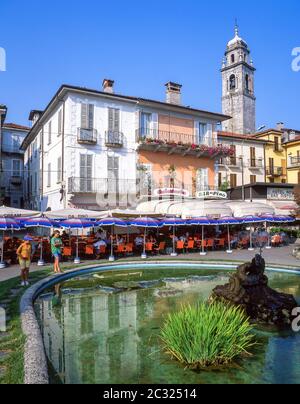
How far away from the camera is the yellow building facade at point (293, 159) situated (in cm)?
4716

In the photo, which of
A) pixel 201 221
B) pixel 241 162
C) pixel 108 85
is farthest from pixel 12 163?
pixel 201 221

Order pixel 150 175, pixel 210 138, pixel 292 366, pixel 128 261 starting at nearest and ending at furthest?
pixel 292 366, pixel 128 261, pixel 150 175, pixel 210 138

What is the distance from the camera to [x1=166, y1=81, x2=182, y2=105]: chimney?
34.2 metres

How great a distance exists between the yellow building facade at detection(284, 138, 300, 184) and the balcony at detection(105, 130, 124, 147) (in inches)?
1093

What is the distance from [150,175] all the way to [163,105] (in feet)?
19.6

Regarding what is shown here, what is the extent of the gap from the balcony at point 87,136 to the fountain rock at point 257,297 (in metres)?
19.4

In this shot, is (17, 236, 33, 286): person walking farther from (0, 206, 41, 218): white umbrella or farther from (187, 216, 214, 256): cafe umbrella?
(187, 216, 214, 256): cafe umbrella

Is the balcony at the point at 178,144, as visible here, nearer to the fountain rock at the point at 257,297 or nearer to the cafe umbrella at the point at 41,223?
the cafe umbrella at the point at 41,223

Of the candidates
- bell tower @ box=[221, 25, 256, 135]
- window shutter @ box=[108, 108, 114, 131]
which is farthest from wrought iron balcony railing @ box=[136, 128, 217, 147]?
bell tower @ box=[221, 25, 256, 135]

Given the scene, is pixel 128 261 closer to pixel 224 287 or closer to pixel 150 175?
pixel 224 287

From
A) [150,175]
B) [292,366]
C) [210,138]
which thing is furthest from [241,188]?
[292,366]

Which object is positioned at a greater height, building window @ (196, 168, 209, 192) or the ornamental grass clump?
building window @ (196, 168, 209, 192)
